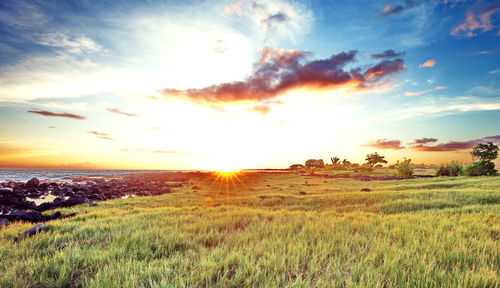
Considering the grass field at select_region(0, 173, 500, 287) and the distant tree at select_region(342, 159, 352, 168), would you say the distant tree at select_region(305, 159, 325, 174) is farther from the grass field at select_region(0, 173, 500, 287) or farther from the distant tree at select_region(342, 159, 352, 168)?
the grass field at select_region(0, 173, 500, 287)

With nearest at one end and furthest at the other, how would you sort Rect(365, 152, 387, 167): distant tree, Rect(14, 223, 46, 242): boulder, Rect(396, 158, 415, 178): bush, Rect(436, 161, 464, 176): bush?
Rect(14, 223, 46, 242): boulder
Rect(436, 161, 464, 176): bush
Rect(396, 158, 415, 178): bush
Rect(365, 152, 387, 167): distant tree

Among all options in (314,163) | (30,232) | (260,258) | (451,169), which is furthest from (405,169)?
(314,163)

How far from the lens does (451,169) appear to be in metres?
39.8

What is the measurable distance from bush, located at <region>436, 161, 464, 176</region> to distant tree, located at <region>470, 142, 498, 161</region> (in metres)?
2.67

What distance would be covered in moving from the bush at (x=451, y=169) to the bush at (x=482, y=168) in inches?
128

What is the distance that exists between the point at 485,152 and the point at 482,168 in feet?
21.9

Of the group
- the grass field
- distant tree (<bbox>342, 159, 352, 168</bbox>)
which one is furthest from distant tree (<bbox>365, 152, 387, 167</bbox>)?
the grass field

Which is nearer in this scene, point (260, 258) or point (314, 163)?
point (260, 258)

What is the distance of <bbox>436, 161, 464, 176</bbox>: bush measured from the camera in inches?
1528

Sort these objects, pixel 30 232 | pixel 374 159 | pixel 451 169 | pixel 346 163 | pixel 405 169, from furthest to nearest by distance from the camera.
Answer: pixel 346 163 < pixel 374 159 < pixel 405 169 < pixel 451 169 < pixel 30 232

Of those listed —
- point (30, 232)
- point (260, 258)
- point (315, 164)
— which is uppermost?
point (260, 258)

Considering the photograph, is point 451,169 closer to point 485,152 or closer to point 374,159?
point 485,152

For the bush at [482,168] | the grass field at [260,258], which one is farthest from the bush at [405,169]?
the grass field at [260,258]

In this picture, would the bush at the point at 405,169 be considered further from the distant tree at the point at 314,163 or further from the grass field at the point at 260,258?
the distant tree at the point at 314,163
